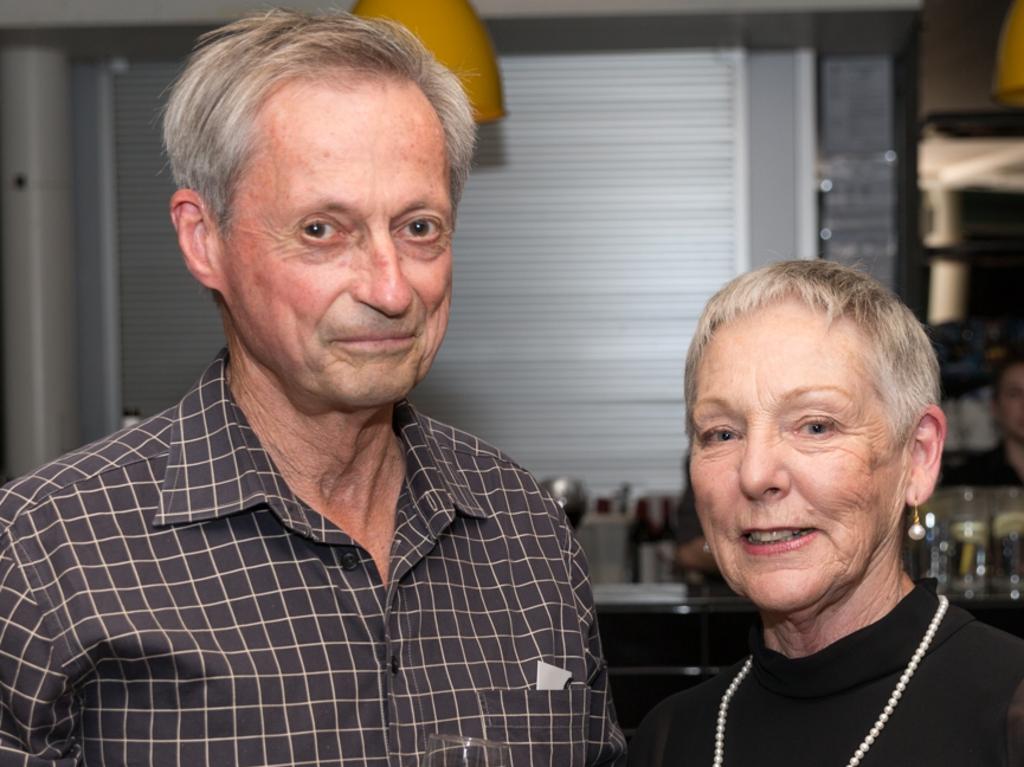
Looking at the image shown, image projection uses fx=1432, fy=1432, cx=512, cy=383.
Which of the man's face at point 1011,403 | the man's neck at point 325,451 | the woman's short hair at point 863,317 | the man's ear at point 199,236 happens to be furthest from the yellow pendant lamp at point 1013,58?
the man's ear at point 199,236

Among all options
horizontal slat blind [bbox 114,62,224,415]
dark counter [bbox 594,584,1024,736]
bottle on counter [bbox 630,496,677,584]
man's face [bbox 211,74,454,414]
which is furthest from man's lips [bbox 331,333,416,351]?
horizontal slat blind [bbox 114,62,224,415]

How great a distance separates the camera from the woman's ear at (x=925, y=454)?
5.37ft

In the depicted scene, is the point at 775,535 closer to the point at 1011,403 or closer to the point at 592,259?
the point at 1011,403

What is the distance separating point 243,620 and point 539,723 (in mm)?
383

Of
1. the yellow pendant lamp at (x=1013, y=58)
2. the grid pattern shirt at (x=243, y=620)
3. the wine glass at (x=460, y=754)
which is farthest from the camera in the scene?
the yellow pendant lamp at (x=1013, y=58)

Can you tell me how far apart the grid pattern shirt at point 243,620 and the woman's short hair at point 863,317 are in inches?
13.1

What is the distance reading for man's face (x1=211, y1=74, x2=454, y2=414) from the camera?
1.48 m

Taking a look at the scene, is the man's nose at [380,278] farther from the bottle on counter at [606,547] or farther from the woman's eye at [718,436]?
the bottle on counter at [606,547]

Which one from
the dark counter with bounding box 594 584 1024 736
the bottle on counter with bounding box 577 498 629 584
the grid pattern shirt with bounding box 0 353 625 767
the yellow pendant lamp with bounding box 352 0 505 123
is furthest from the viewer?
the bottle on counter with bounding box 577 498 629 584

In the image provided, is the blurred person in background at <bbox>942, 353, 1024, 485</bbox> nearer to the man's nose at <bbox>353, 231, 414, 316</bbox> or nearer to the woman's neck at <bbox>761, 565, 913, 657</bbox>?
the woman's neck at <bbox>761, 565, 913, 657</bbox>

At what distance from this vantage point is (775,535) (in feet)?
5.23

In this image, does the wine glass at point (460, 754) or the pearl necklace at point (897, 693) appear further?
the pearl necklace at point (897, 693)

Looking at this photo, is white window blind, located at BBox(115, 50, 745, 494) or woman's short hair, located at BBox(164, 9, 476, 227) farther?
white window blind, located at BBox(115, 50, 745, 494)

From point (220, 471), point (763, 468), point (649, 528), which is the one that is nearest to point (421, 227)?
point (220, 471)
